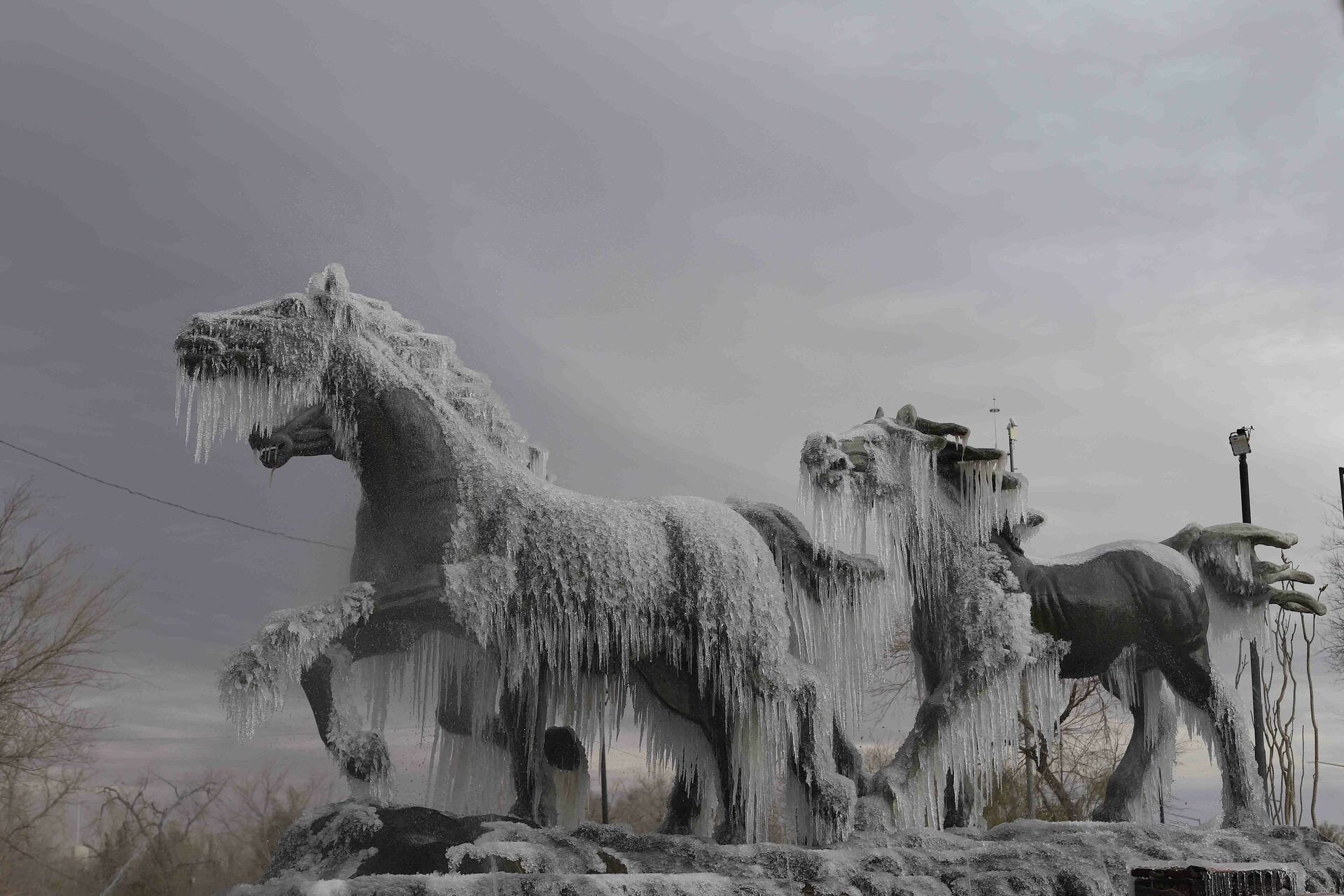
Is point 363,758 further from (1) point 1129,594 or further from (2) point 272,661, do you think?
(1) point 1129,594

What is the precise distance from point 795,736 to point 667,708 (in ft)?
2.52

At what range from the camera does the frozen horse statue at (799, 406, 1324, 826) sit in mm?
7805

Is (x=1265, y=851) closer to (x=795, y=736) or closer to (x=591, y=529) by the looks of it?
(x=795, y=736)

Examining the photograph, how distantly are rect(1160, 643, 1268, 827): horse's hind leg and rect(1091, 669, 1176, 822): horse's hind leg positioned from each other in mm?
366

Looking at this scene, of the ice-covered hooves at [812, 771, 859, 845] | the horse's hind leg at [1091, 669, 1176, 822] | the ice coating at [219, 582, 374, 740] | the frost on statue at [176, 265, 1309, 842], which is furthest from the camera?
the horse's hind leg at [1091, 669, 1176, 822]

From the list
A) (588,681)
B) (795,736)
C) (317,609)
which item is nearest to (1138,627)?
(795,736)

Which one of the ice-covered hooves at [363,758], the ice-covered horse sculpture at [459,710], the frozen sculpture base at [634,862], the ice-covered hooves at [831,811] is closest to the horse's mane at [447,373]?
the ice-covered horse sculpture at [459,710]

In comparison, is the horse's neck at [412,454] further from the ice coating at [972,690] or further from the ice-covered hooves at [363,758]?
the ice coating at [972,690]

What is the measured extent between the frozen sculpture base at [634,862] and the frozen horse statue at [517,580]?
1.22ft

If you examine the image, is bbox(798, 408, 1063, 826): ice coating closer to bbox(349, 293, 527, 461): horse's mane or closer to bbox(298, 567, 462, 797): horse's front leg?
bbox(349, 293, 527, 461): horse's mane

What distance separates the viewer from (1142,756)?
9.05 metres

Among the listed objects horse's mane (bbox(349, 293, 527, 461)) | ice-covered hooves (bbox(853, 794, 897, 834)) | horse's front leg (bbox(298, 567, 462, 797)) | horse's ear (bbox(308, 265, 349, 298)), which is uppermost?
horse's ear (bbox(308, 265, 349, 298))

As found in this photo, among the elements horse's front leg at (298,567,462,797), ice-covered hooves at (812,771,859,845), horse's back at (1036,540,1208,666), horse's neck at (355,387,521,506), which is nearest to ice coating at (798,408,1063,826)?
horse's back at (1036,540,1208,666)

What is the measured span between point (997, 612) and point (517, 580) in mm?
3357
